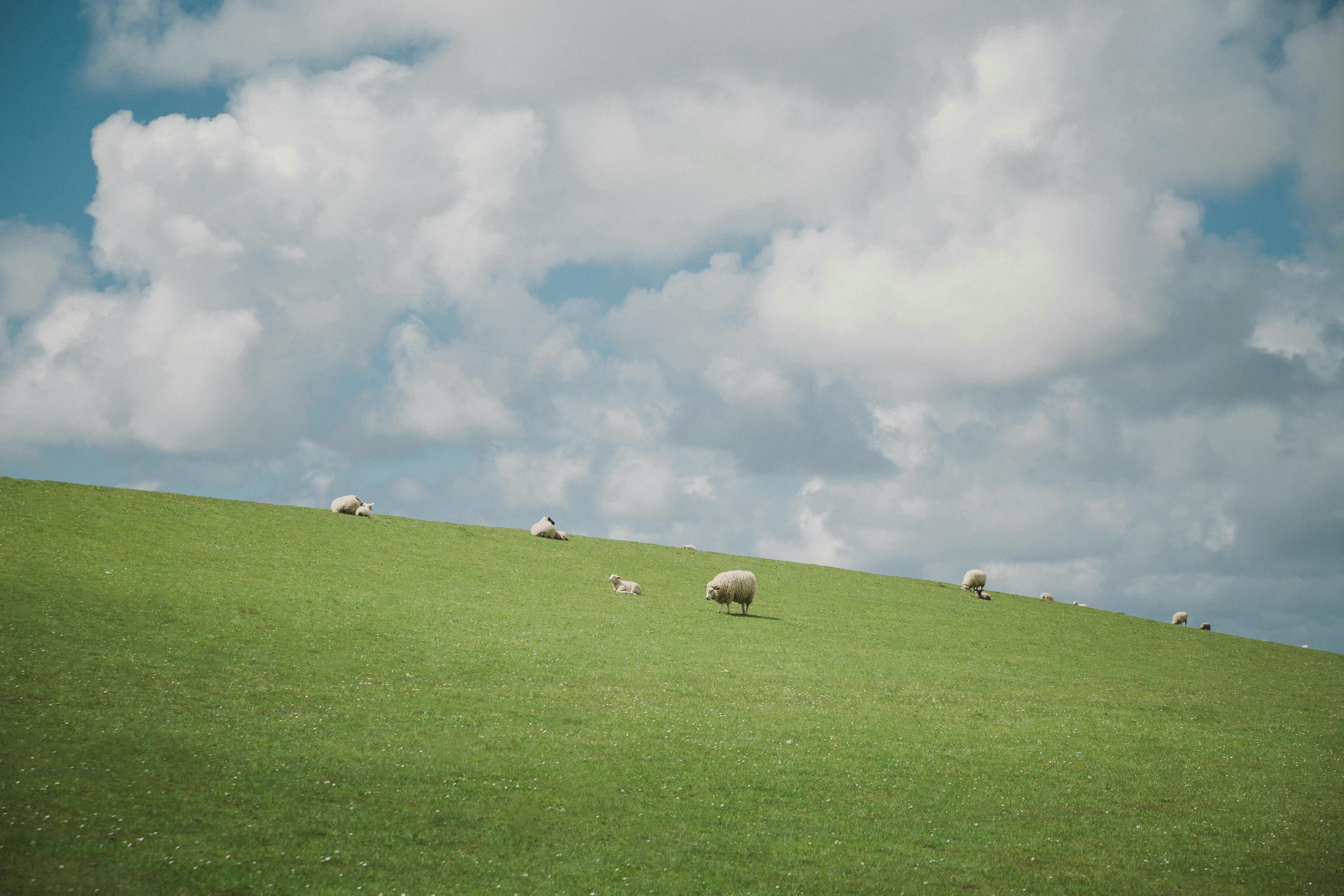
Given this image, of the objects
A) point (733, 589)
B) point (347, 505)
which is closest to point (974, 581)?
point (733, 589)

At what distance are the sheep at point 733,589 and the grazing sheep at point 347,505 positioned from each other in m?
28.8

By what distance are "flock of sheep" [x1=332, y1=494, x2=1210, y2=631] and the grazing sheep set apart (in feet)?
0.06

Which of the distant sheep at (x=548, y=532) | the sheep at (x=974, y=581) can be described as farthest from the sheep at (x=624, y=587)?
the sheep at (x=974, y=581)

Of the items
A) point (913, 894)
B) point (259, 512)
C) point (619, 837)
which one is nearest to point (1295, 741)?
point (913, 894)

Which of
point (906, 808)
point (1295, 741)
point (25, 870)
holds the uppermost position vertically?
point (1295, 741)

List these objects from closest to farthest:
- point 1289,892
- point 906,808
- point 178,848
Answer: point 178,848 < point 1289,892 < point 906,808

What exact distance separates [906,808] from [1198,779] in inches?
402

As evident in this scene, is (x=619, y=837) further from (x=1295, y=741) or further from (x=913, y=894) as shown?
(x=1295, y=741)

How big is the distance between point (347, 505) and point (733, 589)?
30.4 meters

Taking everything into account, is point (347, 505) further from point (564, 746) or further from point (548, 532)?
point (564, 746)

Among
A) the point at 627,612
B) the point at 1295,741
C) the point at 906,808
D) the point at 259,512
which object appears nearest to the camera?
the point at 906,808

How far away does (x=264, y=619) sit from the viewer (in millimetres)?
30922

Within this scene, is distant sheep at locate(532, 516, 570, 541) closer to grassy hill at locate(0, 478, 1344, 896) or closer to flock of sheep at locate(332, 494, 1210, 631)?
flock of sheep at locate(332, 494, 1210, 631)

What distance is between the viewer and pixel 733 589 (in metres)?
44.8
